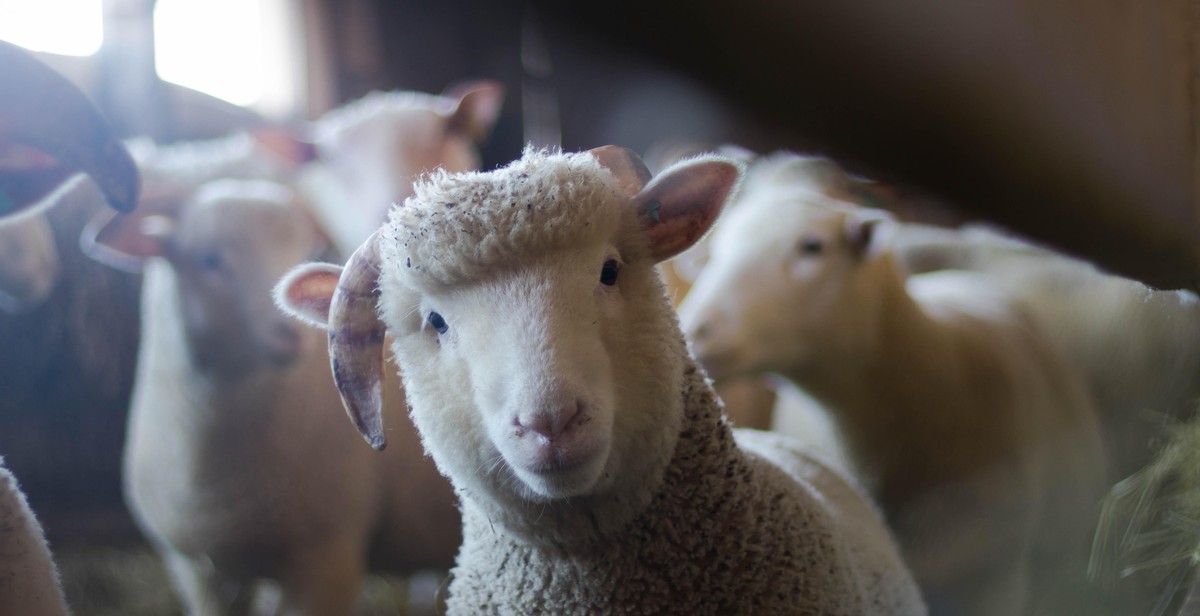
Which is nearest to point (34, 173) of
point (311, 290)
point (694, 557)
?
point (311, 290)

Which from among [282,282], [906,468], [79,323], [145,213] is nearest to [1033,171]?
[906,468]

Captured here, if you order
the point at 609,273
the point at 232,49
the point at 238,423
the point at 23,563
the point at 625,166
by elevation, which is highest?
the point at 232,49

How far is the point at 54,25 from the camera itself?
2.89 feet

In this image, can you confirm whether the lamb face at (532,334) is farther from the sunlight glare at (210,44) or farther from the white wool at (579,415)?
the sunlight glare at (210,44)

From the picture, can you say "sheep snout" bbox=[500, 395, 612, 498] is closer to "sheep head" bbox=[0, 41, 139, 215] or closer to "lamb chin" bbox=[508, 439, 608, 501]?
"lamb chin" bbox=[508, 439, 608, 501]

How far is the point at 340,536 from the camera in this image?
101 centimetres

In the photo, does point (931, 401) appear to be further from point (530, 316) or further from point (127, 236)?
point (127, 236)

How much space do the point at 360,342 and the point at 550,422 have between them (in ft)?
0.84

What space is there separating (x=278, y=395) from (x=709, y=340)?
1.91 ft

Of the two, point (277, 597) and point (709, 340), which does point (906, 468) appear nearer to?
point (709, 340)

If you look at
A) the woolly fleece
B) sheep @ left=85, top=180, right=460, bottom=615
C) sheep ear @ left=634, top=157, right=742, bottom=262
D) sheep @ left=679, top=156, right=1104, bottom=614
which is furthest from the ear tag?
sheep @ left=85, top=180, right=460, bottom=615

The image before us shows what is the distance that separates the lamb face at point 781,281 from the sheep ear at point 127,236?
0.68 metres

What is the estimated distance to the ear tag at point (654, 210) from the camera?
2.68 feet

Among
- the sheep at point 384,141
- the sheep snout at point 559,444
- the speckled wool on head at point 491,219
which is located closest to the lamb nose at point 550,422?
the sheep snout at point 559,444
